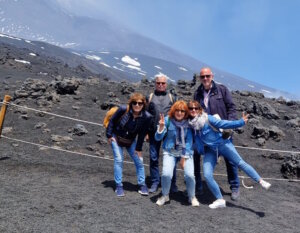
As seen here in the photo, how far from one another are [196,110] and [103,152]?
209 inches

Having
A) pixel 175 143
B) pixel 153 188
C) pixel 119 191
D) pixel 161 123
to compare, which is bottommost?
pixel 119 191

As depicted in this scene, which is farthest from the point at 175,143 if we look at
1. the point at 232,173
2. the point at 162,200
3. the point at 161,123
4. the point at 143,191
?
the point at 232,173

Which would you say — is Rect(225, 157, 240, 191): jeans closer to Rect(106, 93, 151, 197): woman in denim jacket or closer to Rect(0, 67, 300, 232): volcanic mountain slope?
Rect(0, 67, 300, 232): volcanic mountain slope

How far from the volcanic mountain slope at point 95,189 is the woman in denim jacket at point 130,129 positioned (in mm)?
513

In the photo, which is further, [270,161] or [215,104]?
[270,161]

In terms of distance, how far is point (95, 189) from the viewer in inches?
289

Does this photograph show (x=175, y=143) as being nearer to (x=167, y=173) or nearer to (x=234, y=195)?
(x=167, y=173)

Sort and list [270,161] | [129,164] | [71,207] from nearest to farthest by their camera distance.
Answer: [71,207], [129,164], [270,161]

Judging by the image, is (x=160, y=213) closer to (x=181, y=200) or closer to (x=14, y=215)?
(x=181, y=200)

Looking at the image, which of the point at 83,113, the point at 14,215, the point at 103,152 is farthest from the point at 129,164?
the point at 83,113

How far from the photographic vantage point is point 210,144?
654 cm

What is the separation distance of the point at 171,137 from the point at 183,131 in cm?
25

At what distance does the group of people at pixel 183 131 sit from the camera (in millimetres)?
6477

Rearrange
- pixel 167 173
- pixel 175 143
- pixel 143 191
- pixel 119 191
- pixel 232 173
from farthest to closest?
pixel 232 173
pixel 143 191
pixel 119 191
pixel 175 143
pixel 167 173
